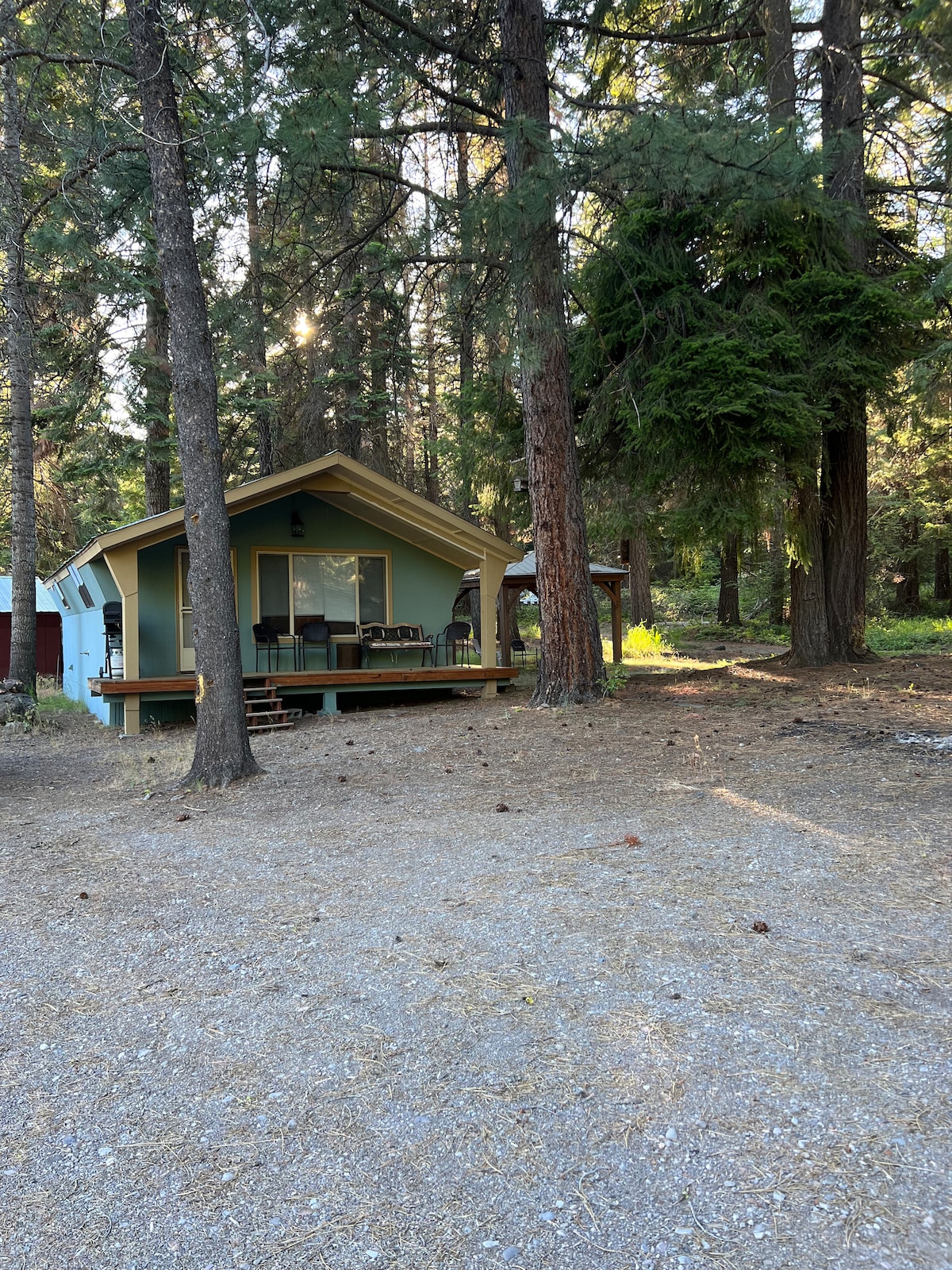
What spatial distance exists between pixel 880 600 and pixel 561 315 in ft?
76.6

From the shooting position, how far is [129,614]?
1088 cm

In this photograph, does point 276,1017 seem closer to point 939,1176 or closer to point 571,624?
point 939,1176

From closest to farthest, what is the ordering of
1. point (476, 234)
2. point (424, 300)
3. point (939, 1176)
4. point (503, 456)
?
point (939, 1176) → point (476, 234) → point (424, 300) → point (503, 456)

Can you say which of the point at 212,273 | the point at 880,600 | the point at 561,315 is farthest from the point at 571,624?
the point at 880,600

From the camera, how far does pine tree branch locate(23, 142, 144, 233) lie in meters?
7.49

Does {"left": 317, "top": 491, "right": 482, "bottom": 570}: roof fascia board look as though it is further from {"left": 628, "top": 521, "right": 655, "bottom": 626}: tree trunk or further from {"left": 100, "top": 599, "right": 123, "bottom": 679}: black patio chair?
{"left": 628, "top": 521, "right": 655, "bottom": 626}: tree trunk

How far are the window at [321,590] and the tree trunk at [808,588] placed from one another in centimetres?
640

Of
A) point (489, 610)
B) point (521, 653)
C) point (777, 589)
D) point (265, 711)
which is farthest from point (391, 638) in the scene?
point (777, 589)

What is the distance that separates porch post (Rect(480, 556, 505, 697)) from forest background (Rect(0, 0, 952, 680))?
138cm

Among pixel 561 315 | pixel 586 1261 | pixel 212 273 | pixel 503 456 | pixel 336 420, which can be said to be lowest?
pixel 586 1261

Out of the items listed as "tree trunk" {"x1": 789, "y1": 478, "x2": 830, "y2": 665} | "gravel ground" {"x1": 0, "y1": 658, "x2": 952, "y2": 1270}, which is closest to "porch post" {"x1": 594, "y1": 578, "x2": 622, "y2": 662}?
"tree trunk" {"x1": 789, "y1": 478, "x2": 830, "y2": 665}

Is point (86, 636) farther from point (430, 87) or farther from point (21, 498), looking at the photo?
point (430, 87)

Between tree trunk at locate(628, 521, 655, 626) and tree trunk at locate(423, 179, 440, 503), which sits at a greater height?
tree trunk at locate(423, 179, 440, 503)

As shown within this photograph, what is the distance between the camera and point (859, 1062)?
2436mm
